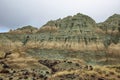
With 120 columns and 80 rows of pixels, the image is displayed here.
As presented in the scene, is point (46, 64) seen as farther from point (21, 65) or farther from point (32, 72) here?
point (32, 72)

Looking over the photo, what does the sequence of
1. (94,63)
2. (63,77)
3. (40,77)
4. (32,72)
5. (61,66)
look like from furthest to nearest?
(94,63)
(61,66)
(32,72)
(40,77)
(63,77)

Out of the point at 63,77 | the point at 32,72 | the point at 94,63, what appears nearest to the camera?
the point at 63,77

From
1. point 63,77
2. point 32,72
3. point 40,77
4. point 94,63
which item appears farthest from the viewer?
point 94,63

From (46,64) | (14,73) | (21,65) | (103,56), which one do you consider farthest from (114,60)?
(14,73)

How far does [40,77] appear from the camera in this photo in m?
135

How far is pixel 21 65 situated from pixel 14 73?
18596 mm

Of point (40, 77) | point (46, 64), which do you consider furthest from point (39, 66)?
point (40, 77)

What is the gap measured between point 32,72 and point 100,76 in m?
30.3

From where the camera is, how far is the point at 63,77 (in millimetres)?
123625

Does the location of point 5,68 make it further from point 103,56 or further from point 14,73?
point 103,56

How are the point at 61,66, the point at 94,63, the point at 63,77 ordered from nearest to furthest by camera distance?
the point at 63,77 < the point at 61,66 < the point at 94,63

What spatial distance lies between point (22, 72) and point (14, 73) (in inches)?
117

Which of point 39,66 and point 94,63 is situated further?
point 94,63

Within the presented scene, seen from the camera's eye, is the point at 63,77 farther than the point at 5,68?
No
